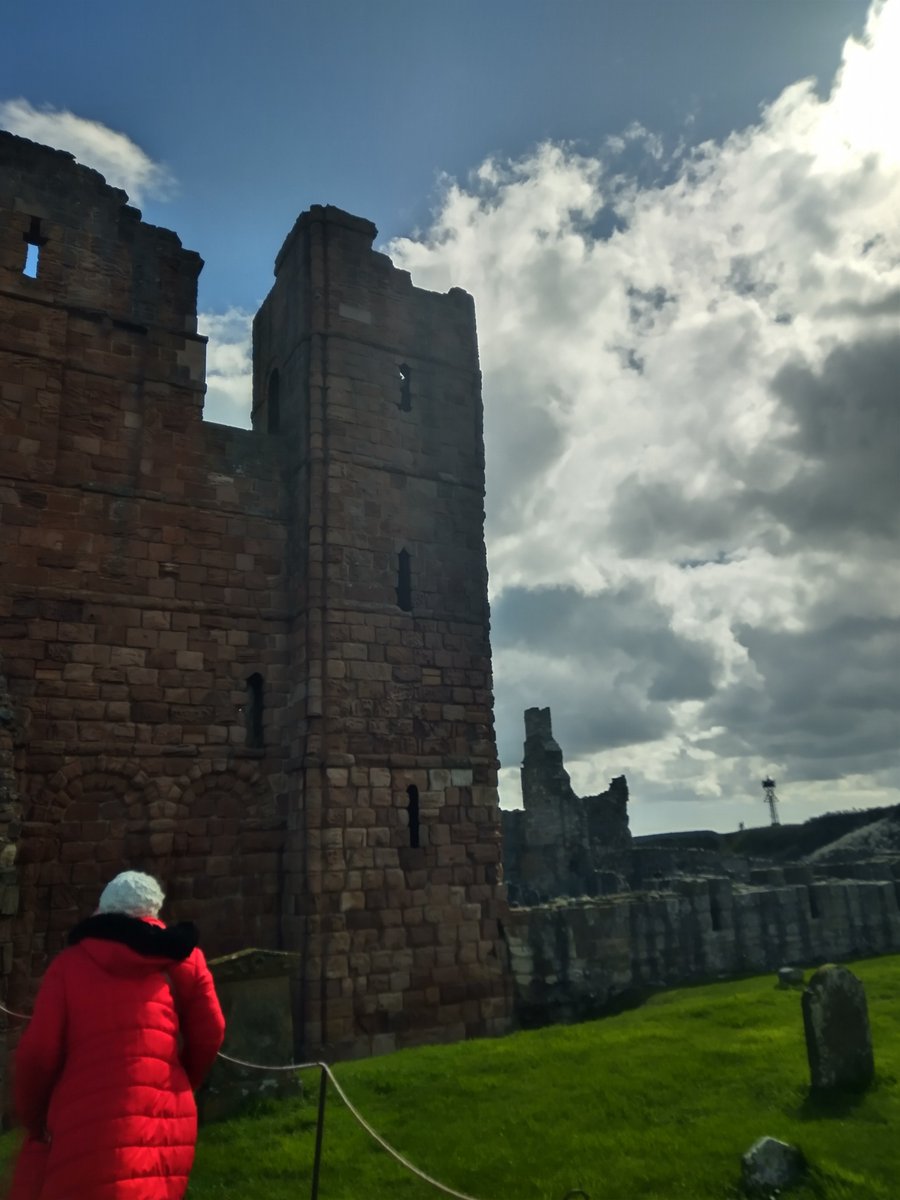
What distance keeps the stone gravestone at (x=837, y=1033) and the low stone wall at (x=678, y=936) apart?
19.7ft

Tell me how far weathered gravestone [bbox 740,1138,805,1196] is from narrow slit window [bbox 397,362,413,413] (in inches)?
441

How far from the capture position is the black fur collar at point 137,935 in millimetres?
3748

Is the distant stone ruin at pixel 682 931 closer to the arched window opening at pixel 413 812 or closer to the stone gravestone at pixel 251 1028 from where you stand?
the arched window opening at pixel 413 812

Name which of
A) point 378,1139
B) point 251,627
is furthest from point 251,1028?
point 251,627

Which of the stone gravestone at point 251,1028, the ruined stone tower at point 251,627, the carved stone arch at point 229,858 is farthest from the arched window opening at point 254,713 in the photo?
the stone gravestone at point 251,1028

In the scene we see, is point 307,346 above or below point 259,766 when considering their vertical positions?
above

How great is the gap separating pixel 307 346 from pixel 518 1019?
10.7 metres

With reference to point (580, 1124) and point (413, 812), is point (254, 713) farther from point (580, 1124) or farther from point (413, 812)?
point (580, 1124)

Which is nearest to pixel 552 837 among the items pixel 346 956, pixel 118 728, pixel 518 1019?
pixel 518 1019

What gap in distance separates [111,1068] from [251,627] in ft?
30.9

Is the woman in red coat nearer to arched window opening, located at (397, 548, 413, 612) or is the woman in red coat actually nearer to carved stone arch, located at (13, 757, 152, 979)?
carved stone arch, located at (13, 757, 152, 979)

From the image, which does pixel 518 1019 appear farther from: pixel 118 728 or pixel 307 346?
pixel 307 346

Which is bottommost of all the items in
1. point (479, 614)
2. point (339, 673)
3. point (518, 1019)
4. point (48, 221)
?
point (518, 1019)

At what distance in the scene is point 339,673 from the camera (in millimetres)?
12344
